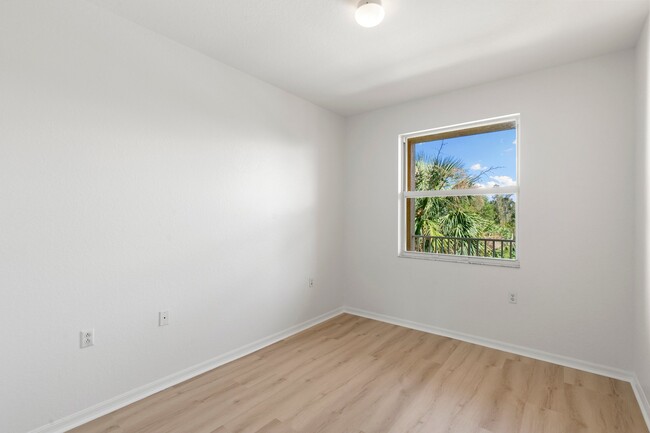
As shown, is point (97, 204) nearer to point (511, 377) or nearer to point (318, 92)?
point (318, 92)

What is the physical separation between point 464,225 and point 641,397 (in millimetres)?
1814

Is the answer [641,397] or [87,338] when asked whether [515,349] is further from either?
[87,338]

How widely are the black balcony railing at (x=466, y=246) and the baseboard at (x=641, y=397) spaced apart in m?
1.19

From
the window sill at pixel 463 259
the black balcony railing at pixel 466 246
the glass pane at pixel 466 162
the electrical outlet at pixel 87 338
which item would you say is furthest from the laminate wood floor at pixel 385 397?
the glass pane at pixel 466 162

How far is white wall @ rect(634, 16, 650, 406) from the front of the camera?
6.73ft

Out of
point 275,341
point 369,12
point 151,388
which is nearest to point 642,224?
point 369,12

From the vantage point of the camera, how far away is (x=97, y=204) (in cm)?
203

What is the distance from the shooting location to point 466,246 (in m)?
3.42

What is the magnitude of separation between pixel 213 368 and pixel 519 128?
3.41 meters

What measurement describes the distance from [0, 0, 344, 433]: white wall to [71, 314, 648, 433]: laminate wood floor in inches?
14.4

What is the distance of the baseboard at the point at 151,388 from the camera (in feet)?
6.18

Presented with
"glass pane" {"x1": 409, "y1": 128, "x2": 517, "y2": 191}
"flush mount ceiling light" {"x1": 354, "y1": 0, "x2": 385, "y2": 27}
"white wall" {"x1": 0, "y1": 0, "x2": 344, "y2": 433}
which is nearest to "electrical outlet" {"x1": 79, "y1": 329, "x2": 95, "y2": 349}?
"white wall" {"x1": 0, "y1": 0, "x2": 344, "y2": 433}

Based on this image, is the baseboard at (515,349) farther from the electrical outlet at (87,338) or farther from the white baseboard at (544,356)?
the electrical outlet at (87,338)

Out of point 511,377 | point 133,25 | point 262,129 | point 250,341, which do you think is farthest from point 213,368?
point 133,25
